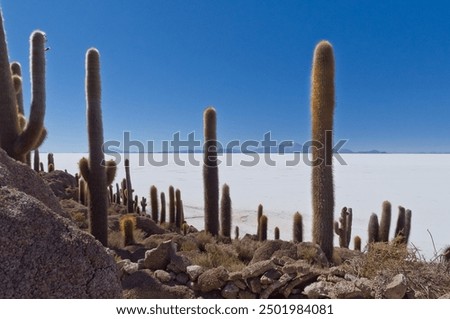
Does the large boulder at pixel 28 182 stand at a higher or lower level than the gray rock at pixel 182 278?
higher

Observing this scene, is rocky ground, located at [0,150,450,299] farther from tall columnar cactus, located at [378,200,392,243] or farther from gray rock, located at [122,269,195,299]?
tall columnar cactus, located at [378,200,392,243]

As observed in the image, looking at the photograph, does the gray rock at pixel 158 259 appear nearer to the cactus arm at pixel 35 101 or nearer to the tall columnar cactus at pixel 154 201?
the cactus arm at pixel 35 101

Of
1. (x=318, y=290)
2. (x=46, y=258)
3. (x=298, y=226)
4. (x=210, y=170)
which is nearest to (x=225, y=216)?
(x=210, y=170)

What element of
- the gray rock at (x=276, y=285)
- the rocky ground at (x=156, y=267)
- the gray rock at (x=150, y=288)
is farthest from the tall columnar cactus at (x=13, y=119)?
the gray rock at (x=276, y=285)

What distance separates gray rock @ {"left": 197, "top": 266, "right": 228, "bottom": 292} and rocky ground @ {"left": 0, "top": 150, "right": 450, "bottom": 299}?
15mm

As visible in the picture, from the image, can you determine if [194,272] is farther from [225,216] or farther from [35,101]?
[225,216]

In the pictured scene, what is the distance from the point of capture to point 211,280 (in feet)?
18.9

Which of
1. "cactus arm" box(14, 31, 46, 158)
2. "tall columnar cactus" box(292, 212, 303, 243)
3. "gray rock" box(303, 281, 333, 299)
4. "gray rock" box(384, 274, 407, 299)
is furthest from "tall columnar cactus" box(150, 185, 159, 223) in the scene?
"gray rock" box(384, 274, 407, 299)

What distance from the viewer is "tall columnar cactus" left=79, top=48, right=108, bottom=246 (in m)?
9.85

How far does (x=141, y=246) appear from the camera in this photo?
10.4 meters

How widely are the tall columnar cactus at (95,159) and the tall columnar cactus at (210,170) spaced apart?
385 centimetres

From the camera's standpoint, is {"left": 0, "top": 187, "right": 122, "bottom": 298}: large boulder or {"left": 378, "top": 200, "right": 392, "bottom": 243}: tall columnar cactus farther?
{"left": 378, "top": 200, "right": 392, "bottom": 243}: tall columnar cactus

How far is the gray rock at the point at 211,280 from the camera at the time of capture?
18.9ft
